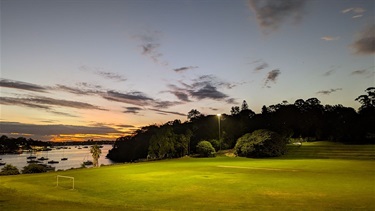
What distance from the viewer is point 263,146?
170 ft

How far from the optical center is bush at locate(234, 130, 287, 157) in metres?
51.9

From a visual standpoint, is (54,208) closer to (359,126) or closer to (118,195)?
(118,195)

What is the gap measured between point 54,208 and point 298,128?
107 m

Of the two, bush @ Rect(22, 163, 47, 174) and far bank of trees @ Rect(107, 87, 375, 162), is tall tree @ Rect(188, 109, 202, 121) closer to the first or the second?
far bank of trees @ Rect(107, 87, 375, 162)

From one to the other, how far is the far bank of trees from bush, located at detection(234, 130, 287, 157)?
3480 mm

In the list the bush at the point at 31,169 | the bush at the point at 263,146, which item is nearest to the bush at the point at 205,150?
the bush at the point at 263,146

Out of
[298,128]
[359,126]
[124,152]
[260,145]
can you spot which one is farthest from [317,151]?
[124,152]

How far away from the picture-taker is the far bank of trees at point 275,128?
64.1m

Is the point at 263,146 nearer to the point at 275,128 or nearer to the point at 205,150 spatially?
the point at 205,150

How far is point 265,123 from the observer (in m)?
113

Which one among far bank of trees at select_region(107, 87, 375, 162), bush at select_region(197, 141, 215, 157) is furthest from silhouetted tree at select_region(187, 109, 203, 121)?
bush at select_region(197, 141, 215, 157)

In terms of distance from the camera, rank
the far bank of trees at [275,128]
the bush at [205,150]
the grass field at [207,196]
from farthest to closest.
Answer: the far bank of trees at [275,128] < the bush at [205,150] < the grass field at [207,196]

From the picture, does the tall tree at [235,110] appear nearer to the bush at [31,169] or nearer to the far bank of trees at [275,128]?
the far bank of trees at [275,128]

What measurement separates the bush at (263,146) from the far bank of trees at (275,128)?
3.48m
